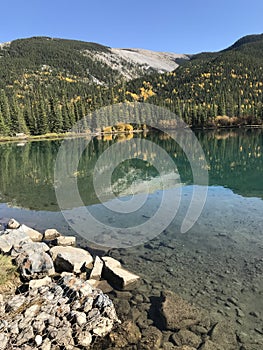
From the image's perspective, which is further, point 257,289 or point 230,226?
point 230,226

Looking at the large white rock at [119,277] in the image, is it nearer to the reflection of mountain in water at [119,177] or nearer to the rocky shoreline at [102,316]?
the rocky shoreline at [102,316]

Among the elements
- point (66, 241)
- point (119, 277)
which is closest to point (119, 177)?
point (66, 241)

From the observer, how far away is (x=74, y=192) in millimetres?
26453

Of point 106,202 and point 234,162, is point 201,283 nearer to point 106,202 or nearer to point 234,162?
point 106,202

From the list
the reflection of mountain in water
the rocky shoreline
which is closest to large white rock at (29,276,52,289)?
the rocky shoreline

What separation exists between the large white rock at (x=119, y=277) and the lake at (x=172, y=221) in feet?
2.65

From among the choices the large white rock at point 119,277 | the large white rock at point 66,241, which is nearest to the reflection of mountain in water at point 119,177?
the large white rock at point 66,241

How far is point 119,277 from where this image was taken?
35.2 feet

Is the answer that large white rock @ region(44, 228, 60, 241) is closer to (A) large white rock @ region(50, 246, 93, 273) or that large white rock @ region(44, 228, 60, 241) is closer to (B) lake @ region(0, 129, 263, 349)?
(B) lake @ region(0, 129, 263, 349)

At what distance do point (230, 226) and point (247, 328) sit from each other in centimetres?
850

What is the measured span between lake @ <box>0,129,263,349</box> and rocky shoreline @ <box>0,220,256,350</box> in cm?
75

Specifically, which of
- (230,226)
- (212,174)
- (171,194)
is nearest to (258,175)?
(212,174)

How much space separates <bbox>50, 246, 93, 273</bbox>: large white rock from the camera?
1166 cm

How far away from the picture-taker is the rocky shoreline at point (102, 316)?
7.57 meters
